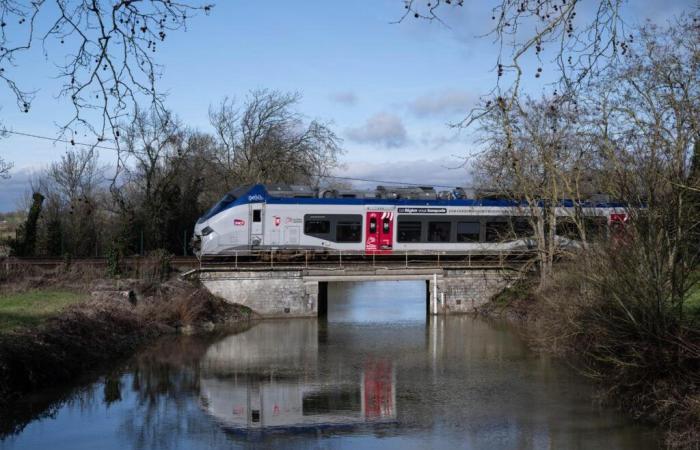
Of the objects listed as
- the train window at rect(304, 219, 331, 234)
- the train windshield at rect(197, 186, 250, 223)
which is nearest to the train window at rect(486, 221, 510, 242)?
the train window at rect(304, 219, 331, 234)

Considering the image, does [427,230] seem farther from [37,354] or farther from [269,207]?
[37,354]

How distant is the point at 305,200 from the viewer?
31156 mm

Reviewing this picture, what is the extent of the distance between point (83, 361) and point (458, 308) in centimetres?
1868

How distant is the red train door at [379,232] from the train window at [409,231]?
0.41m

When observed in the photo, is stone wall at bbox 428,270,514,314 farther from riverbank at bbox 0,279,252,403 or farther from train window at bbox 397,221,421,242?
riverbank at bbox 0,279,252,403

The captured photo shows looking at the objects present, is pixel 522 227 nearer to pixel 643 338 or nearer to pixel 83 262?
pixel 83 262

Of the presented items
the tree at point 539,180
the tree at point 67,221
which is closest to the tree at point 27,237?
the tree at point 67,221

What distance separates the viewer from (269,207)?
30828 millimetres

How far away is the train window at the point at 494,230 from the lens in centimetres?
3278

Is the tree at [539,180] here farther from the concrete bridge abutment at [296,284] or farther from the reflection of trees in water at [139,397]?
the reflection of trees in water at [139,397]

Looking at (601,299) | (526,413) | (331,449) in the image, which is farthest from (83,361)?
(601,299)

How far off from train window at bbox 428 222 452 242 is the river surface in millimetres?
6951

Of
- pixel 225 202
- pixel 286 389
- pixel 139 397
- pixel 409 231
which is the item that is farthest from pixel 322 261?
pixel 139 397

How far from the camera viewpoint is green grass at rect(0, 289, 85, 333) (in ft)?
65.6
